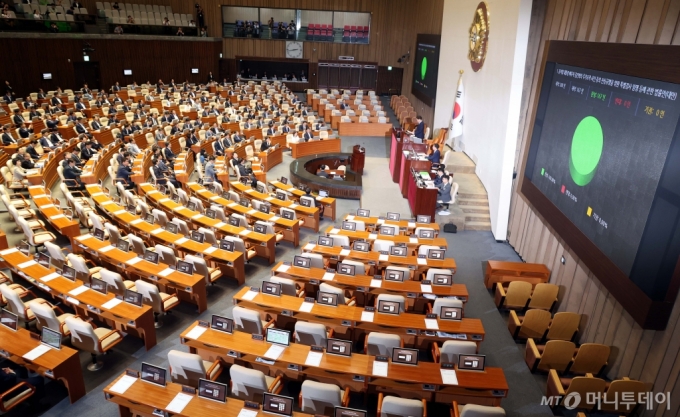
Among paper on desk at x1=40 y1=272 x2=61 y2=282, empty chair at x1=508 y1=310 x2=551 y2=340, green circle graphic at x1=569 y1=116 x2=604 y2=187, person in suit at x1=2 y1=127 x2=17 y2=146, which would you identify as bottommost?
A: empty chair at x1=508 y1=310 x2=551 y2=340

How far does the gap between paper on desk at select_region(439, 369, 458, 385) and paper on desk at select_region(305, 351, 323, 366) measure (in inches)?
59.5

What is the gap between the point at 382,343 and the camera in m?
6.05

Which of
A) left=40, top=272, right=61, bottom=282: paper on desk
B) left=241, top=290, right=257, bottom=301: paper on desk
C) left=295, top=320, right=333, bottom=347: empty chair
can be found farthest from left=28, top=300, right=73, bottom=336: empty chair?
left=295, top=320, right=333, bottom=347: empty chair

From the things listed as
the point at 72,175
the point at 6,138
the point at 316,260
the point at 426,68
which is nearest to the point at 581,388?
the point at 316,260

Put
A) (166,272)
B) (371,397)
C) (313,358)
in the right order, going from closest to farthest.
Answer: (313,358) < (371,397) < (166,272)

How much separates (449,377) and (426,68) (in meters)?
20.0

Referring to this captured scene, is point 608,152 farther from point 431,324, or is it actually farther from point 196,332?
point 196,332

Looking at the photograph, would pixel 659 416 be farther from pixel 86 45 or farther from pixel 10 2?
pixel 10 2

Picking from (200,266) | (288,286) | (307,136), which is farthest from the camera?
(307,136)

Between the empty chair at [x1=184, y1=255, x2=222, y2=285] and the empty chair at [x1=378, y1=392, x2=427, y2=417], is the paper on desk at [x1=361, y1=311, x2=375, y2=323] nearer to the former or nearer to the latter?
the empty chair at [x1=378, y1=392, x2=427, y2=417]

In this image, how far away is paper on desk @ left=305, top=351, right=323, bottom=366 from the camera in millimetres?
5641

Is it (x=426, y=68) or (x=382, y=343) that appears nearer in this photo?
(x=382, y=343)

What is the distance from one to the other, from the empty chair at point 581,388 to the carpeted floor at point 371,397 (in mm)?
352

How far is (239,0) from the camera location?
100ft
